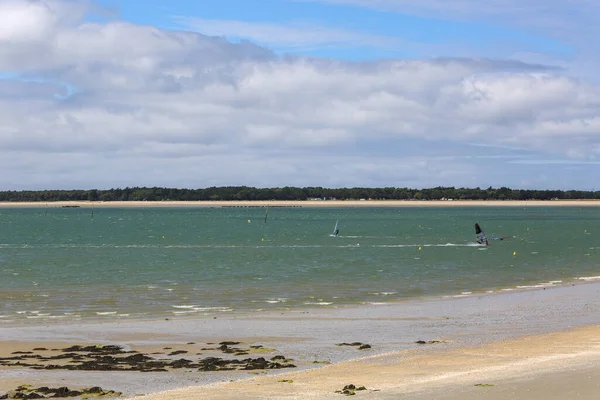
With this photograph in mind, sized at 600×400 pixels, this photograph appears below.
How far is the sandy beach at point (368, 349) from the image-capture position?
51.6 ft

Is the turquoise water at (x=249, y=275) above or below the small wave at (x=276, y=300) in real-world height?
below

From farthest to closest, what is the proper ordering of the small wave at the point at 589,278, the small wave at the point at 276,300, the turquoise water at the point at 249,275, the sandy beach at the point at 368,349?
1. the small wave at the point at 589,278
2. the small wave at the point at 276,300
3. the turquoise water at the point at 249,275
4. the sandy beach at the point at 368,349

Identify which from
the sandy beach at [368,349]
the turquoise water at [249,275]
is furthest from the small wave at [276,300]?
the sandy beach at [368,349]

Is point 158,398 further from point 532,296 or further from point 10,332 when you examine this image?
point 532,296

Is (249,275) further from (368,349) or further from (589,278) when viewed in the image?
(368,349)

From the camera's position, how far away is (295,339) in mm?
23031

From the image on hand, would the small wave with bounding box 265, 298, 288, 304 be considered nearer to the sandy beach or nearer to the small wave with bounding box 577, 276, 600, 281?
the sandy beach

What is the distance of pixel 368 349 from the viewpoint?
21.3 metres

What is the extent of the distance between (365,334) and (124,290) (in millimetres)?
18212

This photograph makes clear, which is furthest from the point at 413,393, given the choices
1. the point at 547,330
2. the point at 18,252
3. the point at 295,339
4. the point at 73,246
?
the point at 73,246

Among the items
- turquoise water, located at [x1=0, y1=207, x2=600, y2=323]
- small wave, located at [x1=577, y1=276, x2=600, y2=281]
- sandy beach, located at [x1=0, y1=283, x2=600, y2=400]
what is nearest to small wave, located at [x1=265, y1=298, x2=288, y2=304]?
turquoise water, located at [x1=0, y1=207, x2=600, y2=323]

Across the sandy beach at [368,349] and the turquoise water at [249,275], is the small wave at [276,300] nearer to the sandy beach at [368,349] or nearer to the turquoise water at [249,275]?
the turquoise water at [249,275]

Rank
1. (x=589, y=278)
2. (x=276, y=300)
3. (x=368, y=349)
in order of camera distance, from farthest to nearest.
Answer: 1. (x=589, y=278)
2. (x=276, y=300)
3. (x=368, y=349)

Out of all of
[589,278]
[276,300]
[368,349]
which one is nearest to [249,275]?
[276,300]
